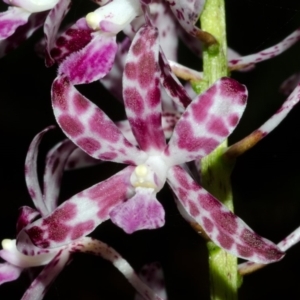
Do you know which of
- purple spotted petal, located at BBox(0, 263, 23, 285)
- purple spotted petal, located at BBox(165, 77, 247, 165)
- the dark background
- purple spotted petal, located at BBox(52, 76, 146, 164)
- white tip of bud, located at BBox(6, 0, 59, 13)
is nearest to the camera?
purple spotted petal, located at BBox(165, 77, 247, 165)

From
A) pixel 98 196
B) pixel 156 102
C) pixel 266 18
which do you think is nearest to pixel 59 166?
pixel 98 196

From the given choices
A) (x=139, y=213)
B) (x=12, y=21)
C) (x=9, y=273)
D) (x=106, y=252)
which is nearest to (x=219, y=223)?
(x=139, y=213)

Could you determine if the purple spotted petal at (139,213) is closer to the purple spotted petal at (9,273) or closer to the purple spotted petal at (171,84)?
the purple spotted petal at (171,84)

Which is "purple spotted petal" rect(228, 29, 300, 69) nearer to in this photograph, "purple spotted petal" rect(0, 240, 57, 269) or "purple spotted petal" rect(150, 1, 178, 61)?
"purple spotted petal" rect(150, 1, 178, 61)

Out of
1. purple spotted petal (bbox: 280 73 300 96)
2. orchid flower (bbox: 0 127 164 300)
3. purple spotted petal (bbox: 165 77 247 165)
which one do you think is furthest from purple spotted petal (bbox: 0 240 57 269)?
purple spotted petal (bbox: 280 73 300 96)

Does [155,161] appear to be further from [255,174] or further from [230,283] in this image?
[255,174]
